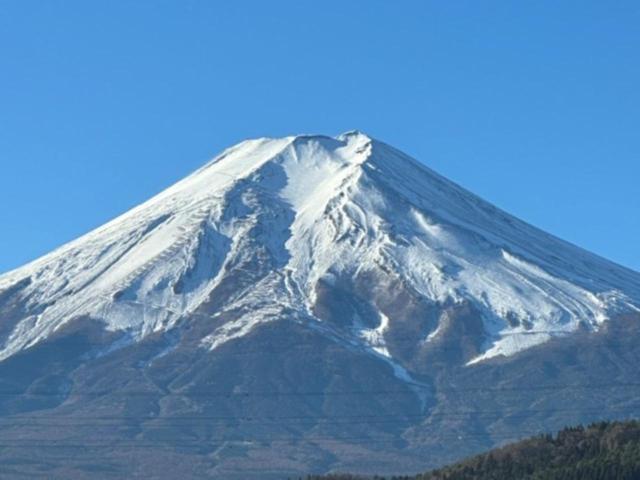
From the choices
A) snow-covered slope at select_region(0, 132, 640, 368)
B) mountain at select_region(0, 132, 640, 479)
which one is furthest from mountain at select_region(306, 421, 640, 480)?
snow-covered slope at select_region(0, 132, 640, 368)

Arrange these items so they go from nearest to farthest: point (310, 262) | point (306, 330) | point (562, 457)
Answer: point (562, 457) → point (306, 330) → point (310, 262)

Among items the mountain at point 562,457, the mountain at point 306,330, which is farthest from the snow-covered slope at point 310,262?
the mountain at point 562,457

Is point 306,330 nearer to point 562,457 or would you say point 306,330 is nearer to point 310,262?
point 310,262

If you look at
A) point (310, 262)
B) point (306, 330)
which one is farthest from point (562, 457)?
point (310, 262)

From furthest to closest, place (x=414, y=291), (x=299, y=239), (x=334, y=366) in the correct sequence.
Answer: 1. (x=299, y=239)
2. (x=414, y=291)
3. (x=334, y=366)

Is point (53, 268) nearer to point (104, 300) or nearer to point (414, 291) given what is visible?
point (104, 300)

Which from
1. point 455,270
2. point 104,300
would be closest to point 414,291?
point 455,270

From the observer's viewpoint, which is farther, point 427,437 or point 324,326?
point 324,326
